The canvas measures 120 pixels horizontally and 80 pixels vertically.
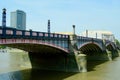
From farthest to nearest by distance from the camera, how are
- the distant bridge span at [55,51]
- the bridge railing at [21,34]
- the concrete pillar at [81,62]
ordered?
the concrete pillar at [81,62] < the distant bridge span at [55,51] < the bridge railing at [21,34]

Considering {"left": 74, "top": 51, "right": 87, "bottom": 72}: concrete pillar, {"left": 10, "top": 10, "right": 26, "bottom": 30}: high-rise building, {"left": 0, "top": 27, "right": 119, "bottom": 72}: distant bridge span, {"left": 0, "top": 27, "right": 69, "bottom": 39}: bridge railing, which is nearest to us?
{"left": 0, "top": 27, "right": 69, "bottom": 39}: bridge railing

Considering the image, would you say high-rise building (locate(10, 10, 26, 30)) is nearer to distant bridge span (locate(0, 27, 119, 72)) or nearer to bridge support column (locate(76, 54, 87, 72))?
distant bridge span (locate(0, 27, 119, 72))

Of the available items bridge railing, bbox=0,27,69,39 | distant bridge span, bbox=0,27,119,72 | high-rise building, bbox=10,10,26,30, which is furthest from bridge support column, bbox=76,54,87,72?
high-rise building, bbox=10,10,26,30

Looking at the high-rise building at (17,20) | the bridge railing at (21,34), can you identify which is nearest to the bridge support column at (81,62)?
the bridge railing at (21,34)

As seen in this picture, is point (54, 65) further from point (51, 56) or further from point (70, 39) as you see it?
point (70, 39)

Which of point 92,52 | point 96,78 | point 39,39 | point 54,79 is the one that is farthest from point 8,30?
point 92,52

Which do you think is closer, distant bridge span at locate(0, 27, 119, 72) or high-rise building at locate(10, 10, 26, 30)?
distant bridge span at locate(0, 27, 119, 72)

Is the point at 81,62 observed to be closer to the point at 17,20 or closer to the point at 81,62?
the point at 81,62

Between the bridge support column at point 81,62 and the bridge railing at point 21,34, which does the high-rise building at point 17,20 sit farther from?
the bridge support column at point 81,62

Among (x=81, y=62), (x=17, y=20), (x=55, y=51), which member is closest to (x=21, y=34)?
(x=17, y=20)

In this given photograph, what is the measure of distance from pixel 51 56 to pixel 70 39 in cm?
416

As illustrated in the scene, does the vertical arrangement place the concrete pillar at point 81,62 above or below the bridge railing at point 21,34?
below

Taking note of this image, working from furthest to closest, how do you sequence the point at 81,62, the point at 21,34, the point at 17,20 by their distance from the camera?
the point at 81,62 < the point at 17,20 < the point at 21,34

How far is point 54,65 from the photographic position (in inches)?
1539
